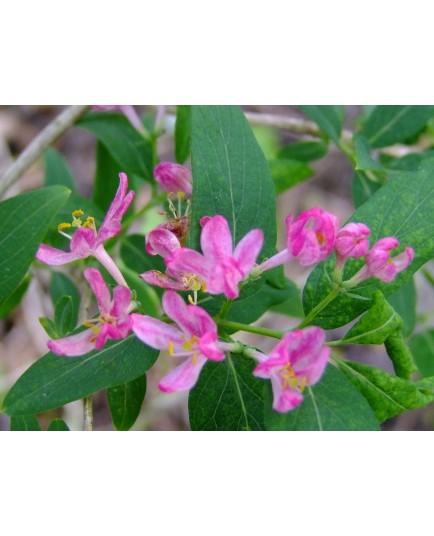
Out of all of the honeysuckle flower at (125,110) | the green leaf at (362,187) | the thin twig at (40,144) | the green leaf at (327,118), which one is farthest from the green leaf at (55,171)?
the green leaf at (362,187)

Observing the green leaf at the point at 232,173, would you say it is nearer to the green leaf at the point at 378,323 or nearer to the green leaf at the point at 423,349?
the green leaf at the point at 378,323

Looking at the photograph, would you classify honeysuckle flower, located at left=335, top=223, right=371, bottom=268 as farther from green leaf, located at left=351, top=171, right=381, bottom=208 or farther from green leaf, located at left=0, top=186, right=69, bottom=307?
green leaf, located at left=351, top=171, right=381, bottom=208

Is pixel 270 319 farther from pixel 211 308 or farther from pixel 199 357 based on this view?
pixel 199 357

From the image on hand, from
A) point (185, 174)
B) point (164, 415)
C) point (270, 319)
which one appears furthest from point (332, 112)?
point (164, 415)

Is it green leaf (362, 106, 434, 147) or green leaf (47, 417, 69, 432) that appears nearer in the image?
green leaf (47, 417, 69, 432)

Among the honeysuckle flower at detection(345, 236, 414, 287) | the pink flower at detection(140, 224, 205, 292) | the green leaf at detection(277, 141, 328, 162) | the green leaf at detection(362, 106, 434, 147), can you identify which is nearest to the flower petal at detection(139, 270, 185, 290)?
the pink flower at detection(140, 224, 205, 292)

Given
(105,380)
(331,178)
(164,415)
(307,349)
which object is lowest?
(164,415)

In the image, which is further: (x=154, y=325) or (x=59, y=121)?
(x=59, y=121)
